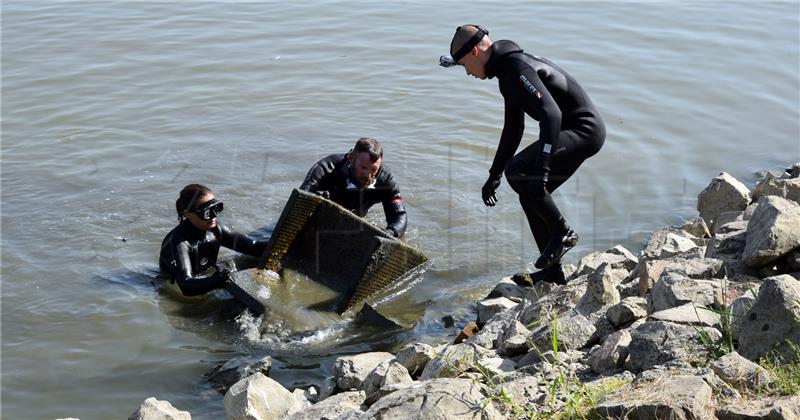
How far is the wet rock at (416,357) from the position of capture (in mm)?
4941

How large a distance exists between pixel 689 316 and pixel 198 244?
12.8 ft

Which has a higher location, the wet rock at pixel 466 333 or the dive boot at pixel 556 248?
the dive boot at pixel 556 248

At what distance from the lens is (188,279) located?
263 inches

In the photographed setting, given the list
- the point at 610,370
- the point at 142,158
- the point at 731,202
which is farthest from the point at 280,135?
the point at 610,370

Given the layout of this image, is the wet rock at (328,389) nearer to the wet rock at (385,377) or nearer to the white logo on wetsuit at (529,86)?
the wet rock at (385,377)

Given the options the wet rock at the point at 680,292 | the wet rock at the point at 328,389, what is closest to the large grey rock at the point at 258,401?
the wet rock at the point at 328,389

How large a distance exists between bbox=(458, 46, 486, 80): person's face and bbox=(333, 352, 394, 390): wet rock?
199 cm

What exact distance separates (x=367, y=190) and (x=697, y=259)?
9.94 ft

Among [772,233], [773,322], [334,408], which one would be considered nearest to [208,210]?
[334,408]

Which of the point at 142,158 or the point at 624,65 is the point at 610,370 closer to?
the point at 142,158

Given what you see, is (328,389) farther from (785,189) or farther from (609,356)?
(785,189)

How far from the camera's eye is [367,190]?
7.68 meters

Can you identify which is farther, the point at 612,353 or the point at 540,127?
the point at 540,127

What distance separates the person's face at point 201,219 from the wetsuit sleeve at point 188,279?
179 mm
